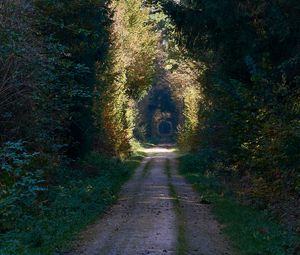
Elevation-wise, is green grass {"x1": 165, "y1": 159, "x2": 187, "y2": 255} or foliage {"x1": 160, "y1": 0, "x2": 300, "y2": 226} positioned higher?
foliage {"x1": 160, "y1": 0, "x2": 300, "y2": 226}

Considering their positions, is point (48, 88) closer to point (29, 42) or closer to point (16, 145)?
point (29, 42)

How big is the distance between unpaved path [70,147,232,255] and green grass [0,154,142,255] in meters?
0.41

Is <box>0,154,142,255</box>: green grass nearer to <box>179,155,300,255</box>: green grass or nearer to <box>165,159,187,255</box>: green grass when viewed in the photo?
<box>165,159,187,255</box>: green grass

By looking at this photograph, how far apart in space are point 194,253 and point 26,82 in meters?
6.52

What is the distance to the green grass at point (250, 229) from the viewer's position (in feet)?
36.8

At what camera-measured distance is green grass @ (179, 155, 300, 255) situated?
1123 cm

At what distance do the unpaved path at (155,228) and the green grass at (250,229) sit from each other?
363mm

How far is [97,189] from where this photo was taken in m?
20.0

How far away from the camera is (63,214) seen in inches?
579

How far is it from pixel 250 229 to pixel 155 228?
2369 millimetres

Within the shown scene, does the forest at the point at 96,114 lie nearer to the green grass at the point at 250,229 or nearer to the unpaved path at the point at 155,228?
the green grass at the point at 250,229

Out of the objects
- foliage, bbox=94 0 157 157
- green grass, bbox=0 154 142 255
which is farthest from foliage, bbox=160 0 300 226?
foliage, bbox=94 0 157 157

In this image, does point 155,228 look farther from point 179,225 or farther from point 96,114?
point 96,114

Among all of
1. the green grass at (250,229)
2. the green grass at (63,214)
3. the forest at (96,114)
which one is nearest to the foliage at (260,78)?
the forest at (96,114)
